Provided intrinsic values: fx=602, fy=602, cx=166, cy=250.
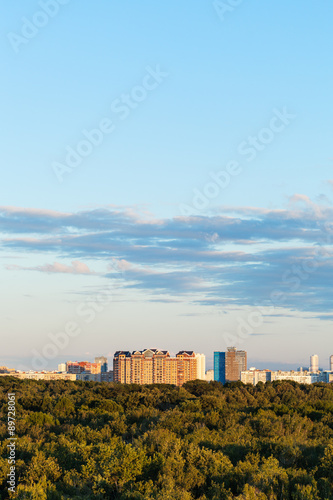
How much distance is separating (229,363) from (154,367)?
36.6m

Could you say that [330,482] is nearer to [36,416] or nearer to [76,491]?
[76,491]

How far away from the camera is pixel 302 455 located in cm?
2372

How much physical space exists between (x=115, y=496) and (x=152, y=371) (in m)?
140

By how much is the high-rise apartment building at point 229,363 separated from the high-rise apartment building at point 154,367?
1077 inches

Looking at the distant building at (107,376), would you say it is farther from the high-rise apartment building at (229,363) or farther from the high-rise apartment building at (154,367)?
the high-rise apartment building at (229,363)

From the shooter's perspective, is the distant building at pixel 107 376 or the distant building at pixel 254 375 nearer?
the distant building at pixel 107 376

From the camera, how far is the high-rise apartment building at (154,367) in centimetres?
15738

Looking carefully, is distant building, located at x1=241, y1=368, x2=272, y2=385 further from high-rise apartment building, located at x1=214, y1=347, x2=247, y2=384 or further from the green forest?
the green forest

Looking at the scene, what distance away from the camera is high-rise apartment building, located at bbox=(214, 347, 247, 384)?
18550cm

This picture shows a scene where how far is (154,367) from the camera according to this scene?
15888cm

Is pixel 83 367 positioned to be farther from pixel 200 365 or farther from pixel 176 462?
pixel 176 462

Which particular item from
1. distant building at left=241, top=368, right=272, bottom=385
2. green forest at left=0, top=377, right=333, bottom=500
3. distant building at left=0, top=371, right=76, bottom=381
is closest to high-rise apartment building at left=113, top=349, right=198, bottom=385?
distant building at left=0, top=371, right=76, bottom=381

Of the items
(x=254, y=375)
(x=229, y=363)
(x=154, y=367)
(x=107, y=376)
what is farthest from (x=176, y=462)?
(x=254, y=375)

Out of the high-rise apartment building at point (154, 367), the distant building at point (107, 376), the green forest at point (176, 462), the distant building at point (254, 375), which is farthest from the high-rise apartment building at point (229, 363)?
the green forest at point (176, 462)
